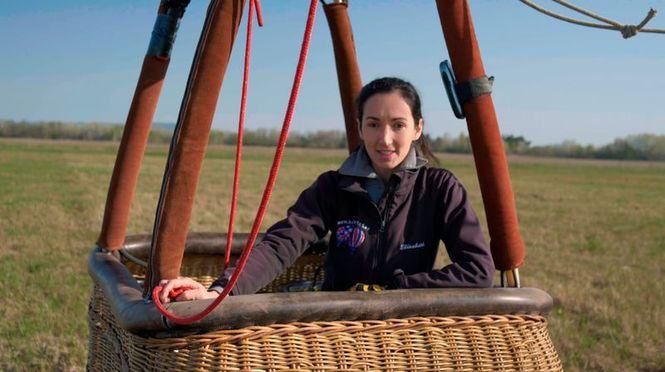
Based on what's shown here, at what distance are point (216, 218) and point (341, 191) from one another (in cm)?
1046

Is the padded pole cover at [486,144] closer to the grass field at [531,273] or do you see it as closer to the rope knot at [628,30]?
the rope knot at [628,30]

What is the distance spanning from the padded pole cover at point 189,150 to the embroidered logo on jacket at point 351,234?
0.60 meters

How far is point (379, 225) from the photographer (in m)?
2.50

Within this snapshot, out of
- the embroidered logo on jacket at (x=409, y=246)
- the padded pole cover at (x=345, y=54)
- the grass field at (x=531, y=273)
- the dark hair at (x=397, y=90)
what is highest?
the padded pole cover at (x=345, y=54)

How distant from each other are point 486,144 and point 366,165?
42cm

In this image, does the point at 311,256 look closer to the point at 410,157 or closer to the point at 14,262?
the point at 410,157

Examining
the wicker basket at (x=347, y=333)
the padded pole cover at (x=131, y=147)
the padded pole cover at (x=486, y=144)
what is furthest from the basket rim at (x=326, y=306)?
the padded pole cover at (x=131, y=147)

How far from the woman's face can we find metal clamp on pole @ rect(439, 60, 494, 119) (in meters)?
0.16

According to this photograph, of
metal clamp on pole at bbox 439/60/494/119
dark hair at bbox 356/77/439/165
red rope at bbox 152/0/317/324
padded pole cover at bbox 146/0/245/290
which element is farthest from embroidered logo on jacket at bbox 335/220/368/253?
red rope at bbox 152/0/317/324

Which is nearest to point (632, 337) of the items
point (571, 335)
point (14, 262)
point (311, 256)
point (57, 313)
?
point (571, 335)

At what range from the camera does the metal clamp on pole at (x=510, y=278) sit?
2.41 meters

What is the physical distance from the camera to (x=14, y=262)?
748 cm

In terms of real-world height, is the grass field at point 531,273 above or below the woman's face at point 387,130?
below

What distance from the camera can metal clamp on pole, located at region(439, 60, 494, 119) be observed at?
2.45m
